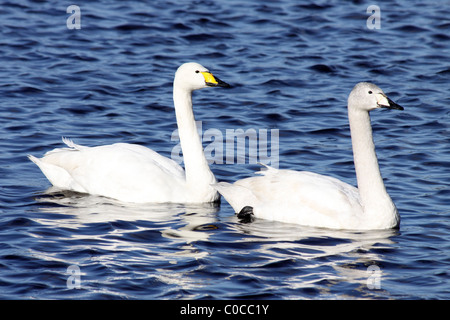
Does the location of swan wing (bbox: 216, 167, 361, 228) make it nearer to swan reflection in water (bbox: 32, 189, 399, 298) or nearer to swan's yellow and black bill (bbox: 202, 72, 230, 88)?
swan reflection in water (bbox: 32, 189, 399, 298)

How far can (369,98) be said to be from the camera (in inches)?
394

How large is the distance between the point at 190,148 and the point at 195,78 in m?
A: 0.92

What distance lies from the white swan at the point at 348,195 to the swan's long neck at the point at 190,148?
0.85 metres

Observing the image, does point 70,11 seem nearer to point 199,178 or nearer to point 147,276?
point 199,178

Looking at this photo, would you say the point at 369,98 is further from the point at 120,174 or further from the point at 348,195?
the point at 120,174

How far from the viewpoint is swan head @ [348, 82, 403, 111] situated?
9954 millimetres

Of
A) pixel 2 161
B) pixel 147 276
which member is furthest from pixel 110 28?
pixel 147 276

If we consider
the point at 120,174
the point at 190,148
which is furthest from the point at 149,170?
the point at 190,148

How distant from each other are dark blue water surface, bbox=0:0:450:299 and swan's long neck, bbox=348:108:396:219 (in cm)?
33

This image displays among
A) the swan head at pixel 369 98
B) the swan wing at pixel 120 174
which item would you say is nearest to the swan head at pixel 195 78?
the swan wing at pixel 120 174

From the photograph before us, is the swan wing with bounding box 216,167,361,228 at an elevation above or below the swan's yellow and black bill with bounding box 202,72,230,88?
below

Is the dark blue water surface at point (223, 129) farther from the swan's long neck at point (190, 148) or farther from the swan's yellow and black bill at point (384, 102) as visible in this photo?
the swan's yellow and black bill at point (384, 102)

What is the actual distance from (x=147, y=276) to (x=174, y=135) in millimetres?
5527

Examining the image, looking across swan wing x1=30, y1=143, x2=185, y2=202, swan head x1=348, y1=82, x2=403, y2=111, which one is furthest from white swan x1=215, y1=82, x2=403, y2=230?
swan wing x1=30, y1=143, x2=185, y2=202
